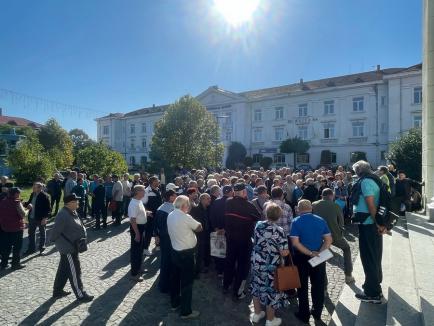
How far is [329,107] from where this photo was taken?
137 ft

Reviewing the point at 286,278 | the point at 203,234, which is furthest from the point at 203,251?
the point at 286,278

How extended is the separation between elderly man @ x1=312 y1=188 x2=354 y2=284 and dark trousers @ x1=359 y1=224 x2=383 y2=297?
0.95 meters

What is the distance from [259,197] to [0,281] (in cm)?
586

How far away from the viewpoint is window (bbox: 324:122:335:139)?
41.6m

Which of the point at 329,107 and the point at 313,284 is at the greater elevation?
the point at 329,107

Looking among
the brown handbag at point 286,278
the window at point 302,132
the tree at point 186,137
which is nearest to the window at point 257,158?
the window at point 302,132

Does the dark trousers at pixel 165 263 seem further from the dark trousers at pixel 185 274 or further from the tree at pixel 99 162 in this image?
the tree at pixel 99 162

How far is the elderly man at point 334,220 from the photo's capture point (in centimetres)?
586

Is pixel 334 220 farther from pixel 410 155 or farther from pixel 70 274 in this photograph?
pixel 410 155

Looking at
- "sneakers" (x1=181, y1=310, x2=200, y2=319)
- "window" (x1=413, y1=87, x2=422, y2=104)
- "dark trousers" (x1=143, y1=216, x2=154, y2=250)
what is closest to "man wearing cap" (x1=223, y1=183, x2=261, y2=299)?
"sneakers" (x1=181, y1=310, x2=200, y2=319)

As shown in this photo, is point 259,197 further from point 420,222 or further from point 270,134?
point 270,134

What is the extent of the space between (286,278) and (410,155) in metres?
17.0

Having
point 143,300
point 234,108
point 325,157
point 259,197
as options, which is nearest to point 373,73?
point 325,157

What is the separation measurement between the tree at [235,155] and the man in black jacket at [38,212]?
3866cm
